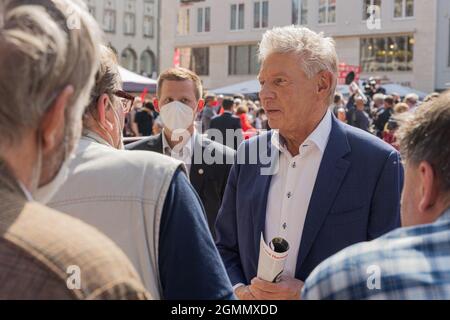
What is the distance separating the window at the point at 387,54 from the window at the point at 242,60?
850 centimetres

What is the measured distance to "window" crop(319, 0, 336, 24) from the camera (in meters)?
29.7

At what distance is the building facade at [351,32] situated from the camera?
100 ft

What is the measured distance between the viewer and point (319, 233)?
8.24 feet

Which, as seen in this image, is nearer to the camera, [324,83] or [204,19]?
[324,83]

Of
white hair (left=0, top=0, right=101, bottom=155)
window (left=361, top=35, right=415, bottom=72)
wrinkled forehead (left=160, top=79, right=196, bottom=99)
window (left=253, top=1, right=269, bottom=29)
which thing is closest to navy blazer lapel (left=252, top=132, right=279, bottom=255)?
wrinkled forehead (left=160, top=79, right=196, bottom=99)

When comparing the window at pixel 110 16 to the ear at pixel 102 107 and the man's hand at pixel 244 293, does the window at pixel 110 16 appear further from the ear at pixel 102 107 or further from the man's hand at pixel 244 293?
the ear at pixel 102 107

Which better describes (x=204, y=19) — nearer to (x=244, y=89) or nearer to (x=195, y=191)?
(x=244, y=89)

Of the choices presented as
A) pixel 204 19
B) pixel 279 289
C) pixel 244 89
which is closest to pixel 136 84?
pixel 244 89

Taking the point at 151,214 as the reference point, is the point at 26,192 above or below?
above

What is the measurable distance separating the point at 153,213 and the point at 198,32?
138ft

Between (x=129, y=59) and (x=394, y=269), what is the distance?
2297 inches

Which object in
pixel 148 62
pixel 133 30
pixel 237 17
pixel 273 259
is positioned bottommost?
pixel 273 259

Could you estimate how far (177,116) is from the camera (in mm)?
3857

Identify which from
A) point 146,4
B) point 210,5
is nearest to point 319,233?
point 210,5
